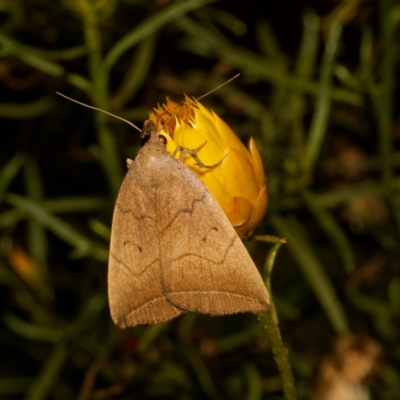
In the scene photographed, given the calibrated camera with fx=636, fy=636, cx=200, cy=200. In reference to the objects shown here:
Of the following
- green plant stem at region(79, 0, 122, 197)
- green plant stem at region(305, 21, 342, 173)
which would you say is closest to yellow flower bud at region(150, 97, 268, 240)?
green plant stem at region(79, 0, 122, 197)

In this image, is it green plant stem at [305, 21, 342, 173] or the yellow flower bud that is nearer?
the yellow flower bud

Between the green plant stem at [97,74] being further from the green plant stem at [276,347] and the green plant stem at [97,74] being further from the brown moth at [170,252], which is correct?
the green plant stem at [276,347]

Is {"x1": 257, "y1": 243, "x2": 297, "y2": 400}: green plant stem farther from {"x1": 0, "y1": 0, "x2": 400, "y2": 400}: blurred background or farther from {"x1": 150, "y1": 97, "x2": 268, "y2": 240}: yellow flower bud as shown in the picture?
{"x1": 0, "y1": 0, "x2": 400, "y2": 400}: blurred background

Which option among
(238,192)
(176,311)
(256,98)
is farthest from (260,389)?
(256,98)

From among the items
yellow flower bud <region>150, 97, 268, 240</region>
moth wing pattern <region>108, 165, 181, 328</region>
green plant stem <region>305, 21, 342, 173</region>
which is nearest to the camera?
yellow flower bud <region>150, 97, 268, 240</region>

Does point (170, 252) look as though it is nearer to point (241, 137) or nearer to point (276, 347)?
point (276, 347)

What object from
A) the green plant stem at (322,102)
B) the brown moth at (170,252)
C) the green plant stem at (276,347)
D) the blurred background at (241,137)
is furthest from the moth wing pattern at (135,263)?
the green plant stem at (322,102)

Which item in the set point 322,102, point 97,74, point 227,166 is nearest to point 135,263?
point 227,166
